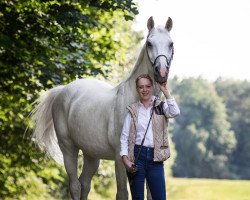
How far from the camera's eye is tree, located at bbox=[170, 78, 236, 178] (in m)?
81.5

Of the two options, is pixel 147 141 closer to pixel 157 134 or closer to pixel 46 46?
pixel 157 134

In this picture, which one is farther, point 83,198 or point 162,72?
point 83,198

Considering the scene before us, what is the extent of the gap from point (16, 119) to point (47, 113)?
7.26 m

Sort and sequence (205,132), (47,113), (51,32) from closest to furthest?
(47,113) < (51,32) < (205,132)

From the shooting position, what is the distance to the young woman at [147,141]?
4867 millimetres

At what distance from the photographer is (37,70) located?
1109cm

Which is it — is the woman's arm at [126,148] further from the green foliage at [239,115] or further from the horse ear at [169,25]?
the green foliage at [239,115]

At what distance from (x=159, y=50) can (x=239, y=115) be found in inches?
3607

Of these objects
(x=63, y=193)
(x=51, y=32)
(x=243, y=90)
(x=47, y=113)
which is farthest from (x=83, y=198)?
(x=243, y=90)

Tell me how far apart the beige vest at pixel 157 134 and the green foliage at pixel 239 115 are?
80211mm

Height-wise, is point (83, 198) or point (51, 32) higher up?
point (51, 32)

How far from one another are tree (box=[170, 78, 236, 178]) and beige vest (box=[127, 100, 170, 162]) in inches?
2986

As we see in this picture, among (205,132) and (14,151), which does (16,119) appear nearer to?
(14,151)

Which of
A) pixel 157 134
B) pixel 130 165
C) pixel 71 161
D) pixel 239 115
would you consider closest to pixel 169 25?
pixel 157 134
